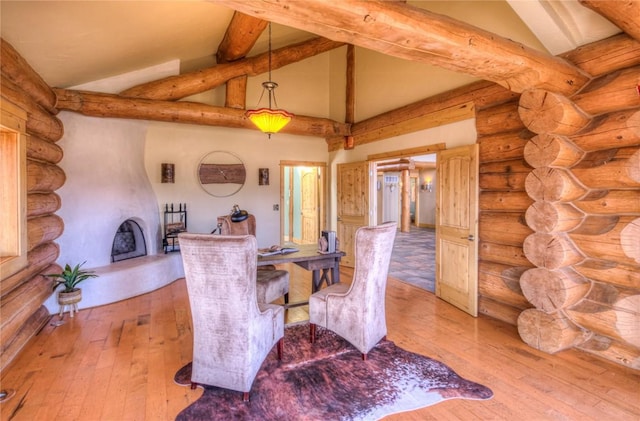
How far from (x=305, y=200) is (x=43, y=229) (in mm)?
6017

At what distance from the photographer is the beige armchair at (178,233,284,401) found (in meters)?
2.01

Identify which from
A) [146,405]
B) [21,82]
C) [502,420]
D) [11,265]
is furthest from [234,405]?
[21,82]

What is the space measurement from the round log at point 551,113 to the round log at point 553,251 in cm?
93

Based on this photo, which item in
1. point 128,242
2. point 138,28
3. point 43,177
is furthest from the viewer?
point 128,242

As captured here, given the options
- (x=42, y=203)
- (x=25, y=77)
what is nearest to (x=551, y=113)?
(x=25, y=77)

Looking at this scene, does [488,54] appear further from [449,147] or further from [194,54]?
[194,54]

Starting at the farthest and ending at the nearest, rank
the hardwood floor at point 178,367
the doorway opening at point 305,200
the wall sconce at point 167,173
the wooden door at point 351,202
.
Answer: the doorway opening at point 305,200, the wooden door at point 351,202, the wall sconce at point 167,173, the hardwood floor at point 178,367

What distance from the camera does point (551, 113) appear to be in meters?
2.77

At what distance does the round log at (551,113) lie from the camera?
2736 mm

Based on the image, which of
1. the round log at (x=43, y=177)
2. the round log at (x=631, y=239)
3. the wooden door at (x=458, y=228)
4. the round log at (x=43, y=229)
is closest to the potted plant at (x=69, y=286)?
the round log at (x=43, y=229)

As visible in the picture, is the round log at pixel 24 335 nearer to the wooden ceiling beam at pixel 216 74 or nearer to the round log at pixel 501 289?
the wooden ceiling beam at pixel 216 74

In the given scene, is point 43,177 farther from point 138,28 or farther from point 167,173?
point 167,173

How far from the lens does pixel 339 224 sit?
21.2 ft

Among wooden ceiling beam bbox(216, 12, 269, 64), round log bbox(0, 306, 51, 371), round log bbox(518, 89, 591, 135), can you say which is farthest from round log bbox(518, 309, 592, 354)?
round log bbox(0, 306, 51, 371)
